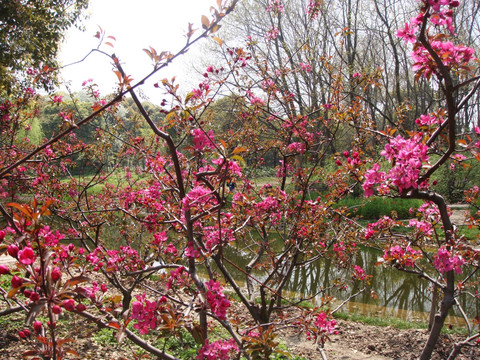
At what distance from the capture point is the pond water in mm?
5777

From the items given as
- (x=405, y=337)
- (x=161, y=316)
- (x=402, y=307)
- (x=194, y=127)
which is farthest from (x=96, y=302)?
(x=402, y=307)

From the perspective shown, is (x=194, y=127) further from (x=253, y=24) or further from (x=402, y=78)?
(x=402, y=78)

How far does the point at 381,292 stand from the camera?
6.68 meters

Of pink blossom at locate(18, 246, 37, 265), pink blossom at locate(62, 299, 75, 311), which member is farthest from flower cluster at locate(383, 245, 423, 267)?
pink blossom at locate(18, 246, 37, 265)

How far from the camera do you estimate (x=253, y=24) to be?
44.2 feet

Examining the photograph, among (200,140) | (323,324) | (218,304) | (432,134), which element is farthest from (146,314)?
(432,134)

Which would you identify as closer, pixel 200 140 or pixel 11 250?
pixel 11 250

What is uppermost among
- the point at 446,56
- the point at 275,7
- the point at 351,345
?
the point at 275,7

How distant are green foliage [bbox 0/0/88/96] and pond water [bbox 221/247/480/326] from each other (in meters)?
6.38

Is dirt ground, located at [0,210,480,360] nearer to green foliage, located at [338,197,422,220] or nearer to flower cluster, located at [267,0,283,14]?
flower cluster, located at [267,0,283,14]

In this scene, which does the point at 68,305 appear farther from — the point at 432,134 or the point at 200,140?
the point at 432,134

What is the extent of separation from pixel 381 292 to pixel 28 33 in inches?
360

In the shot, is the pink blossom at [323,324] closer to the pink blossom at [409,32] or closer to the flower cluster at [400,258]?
the flower cluster at [400,258]

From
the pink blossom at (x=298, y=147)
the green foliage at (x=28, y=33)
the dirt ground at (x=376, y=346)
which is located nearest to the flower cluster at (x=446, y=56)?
the pink blossom at (x=298, y=147)
